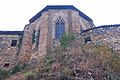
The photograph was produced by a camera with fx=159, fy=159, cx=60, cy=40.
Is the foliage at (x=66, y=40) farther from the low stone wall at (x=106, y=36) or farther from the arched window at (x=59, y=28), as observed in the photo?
the arched window at (x=59, y=28)

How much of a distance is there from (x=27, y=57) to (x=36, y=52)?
144 centimetres

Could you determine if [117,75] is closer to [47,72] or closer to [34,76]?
[47,72]

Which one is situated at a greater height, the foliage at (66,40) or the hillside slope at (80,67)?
the foliage at (66,40)

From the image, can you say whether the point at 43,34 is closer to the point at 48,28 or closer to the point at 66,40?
the point at 48,28

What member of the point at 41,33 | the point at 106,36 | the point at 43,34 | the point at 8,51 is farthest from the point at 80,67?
the point at 8,51

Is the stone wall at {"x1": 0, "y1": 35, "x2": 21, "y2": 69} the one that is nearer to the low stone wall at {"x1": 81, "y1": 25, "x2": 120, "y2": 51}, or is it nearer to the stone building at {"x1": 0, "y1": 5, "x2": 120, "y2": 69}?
the stone building at {"x1": 0, "y1": 5, "x2": 120, "y2": 69}

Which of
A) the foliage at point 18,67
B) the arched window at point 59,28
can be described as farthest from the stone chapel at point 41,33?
the foliage at point 18,67

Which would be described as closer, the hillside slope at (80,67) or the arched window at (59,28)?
the hillside slope at (80,67)

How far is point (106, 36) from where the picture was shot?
15.2 meters

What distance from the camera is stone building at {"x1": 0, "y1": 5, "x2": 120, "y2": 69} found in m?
17.4

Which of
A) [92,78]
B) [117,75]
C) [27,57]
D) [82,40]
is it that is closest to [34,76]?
[92,78]

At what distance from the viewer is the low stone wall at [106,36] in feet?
47.7

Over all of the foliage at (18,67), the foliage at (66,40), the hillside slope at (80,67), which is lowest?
the foliage at (18,67)

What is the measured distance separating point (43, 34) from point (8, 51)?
5796 mm
